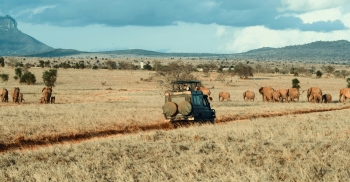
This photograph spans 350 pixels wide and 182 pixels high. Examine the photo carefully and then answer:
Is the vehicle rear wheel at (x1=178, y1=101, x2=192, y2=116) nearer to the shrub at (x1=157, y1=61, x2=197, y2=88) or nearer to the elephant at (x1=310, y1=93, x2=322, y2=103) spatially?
the shrub at (x1=157, y1=61, x2=197, y2=88)

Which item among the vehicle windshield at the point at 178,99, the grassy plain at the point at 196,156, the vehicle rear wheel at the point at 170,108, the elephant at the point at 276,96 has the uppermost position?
the vehicle windshield at the point at 178,99

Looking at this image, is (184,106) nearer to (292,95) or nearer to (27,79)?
(292,95)

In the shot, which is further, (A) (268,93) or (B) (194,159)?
(A) (268,93)

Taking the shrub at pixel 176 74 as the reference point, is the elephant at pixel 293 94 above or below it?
below

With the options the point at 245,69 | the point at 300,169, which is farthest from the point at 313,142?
the point at 245,69

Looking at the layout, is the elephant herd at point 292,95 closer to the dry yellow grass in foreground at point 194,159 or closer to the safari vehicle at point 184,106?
the safari vehicle at point 184,106

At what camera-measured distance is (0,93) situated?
135 feet

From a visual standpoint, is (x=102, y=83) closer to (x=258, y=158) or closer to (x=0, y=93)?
(x=0, y=93)

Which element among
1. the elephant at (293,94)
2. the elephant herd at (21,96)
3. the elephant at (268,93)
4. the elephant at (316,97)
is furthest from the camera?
the elephant at (268,93)

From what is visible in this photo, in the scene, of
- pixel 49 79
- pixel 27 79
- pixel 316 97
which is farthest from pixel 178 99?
pixel 27 79

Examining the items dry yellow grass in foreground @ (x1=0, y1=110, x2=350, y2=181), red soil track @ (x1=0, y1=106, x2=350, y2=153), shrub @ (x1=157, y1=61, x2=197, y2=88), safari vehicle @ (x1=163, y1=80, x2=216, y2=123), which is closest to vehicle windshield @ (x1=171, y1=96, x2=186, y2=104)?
safari vehicle @ (x1=163, y1=80, x2=216, y2=123)

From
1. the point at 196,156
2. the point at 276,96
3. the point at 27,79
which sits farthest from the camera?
the point at 27,79

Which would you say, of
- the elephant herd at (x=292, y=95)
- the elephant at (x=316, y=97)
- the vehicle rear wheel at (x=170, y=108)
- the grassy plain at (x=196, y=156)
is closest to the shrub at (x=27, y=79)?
the elephant herd at (x=292, y=95)

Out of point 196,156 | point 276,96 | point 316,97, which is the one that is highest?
point 196,156
